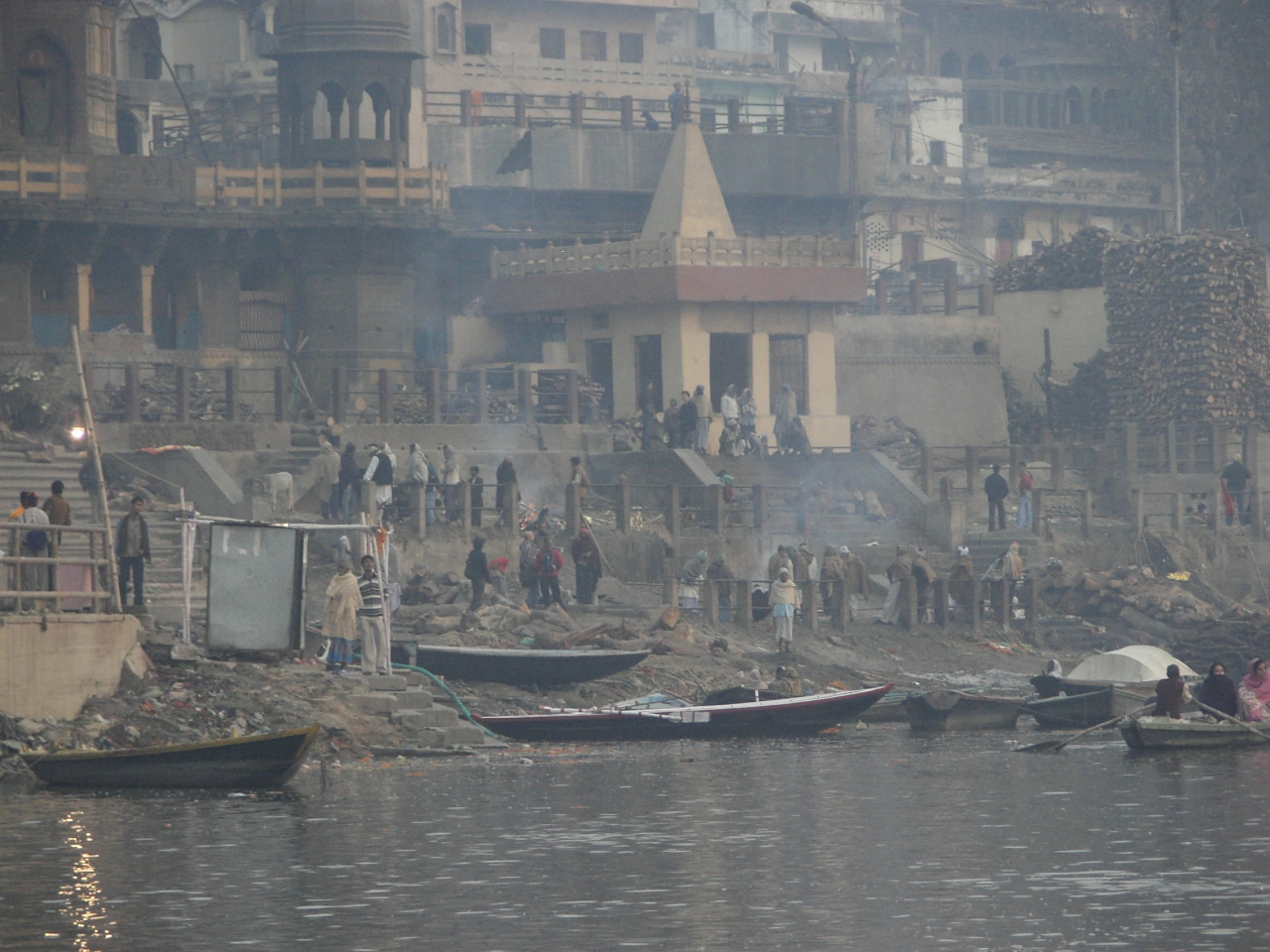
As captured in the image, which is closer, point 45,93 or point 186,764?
point 186,764

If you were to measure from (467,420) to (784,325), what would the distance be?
8.86m

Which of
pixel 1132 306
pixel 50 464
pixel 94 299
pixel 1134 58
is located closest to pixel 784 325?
pixel 1132 306

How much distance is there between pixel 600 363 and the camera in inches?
1941

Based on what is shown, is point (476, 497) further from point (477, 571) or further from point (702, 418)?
point (702, 418)

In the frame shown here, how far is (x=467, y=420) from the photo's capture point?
42.8 metres

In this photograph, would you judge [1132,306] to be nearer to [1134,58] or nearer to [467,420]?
[467,420]

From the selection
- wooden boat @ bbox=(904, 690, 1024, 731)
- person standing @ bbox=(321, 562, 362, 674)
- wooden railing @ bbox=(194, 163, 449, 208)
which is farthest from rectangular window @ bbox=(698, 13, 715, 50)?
person standing @ bbox=(321, 562, 362, 674)

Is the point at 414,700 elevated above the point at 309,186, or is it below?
below

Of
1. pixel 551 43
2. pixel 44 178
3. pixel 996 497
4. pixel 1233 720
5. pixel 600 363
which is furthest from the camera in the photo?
pixel 551 43

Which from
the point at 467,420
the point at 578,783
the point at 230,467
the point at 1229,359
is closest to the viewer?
the point at 578,783

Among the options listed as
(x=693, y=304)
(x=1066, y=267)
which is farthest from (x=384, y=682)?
(x=1066, y=267)

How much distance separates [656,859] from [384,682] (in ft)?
25.0

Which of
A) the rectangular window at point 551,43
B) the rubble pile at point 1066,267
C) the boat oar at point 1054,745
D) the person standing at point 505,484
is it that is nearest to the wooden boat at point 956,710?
the boat oar at point 1054,745

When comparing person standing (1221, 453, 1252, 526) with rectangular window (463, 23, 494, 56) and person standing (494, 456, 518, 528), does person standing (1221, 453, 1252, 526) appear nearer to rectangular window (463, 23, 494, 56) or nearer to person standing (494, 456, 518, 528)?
person standing (494, 456, 518, 528)
